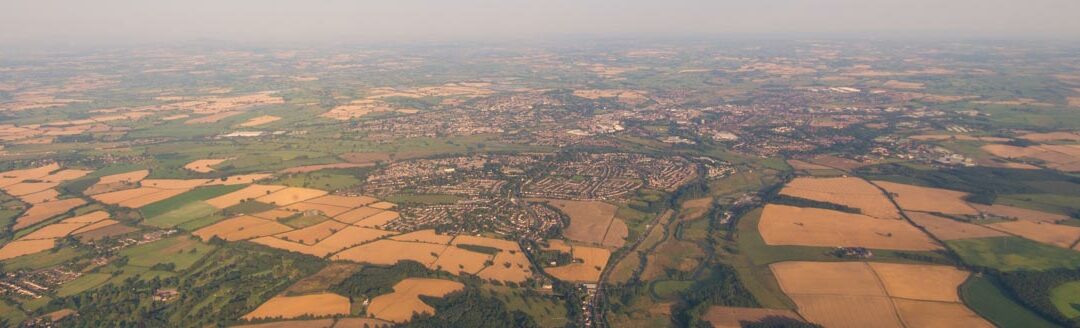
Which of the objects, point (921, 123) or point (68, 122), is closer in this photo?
point (921, 123)

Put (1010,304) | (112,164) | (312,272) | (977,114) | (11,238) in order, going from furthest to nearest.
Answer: (977,114), (112,164), (11,238), (312,272), (1010,304)

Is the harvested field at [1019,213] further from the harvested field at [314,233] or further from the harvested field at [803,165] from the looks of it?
the harvested field at [314,233]

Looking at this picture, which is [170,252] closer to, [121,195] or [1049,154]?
[121,195]

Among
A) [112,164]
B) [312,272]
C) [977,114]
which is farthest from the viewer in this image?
[977,114]

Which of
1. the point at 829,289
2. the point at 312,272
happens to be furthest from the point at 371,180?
the point at 829,289

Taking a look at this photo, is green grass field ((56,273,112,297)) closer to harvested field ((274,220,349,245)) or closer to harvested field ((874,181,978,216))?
harvested field ((274,220,349,245))

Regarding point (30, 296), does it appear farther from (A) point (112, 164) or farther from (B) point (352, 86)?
(B) point (352, 86)
